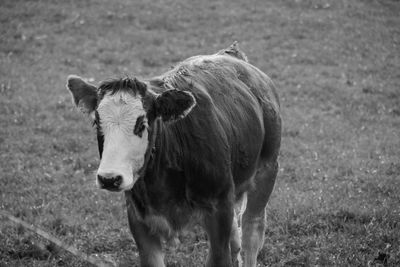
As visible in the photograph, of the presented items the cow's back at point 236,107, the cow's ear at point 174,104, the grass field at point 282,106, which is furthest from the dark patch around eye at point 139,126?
the grass field at point 282,106

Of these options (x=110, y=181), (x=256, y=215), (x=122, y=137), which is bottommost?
→ (x=256, y=215)

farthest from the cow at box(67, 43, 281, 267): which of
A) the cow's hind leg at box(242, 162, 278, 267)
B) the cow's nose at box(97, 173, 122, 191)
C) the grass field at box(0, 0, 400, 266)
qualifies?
the grass field at box(0, 0, 400, 266)

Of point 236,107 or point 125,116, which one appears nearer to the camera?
point 125,116

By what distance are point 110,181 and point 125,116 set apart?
60 centimetres

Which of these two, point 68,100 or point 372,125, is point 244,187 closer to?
point 372,125

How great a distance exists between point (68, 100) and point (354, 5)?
11.4 metres

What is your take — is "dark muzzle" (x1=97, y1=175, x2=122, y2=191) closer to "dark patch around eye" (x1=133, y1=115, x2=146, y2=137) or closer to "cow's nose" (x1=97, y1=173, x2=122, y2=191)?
"cow's nose" (x1=97, y1=173, x2=122, y2=191)

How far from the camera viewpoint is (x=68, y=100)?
12570mm

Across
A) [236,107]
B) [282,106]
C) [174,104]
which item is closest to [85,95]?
[174,104]

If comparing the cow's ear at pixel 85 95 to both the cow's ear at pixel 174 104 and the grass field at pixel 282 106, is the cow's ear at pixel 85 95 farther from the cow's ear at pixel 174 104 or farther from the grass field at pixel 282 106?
the grass field at pixel 282 106

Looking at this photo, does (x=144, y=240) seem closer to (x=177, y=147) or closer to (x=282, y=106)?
(x=177, y=147)

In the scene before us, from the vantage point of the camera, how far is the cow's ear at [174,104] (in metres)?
4.70

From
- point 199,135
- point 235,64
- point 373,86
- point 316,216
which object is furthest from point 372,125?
point 199,135

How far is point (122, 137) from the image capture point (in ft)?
14.7
